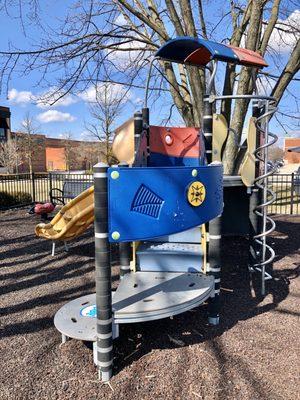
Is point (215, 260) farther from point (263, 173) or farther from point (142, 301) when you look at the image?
point (263, 173)

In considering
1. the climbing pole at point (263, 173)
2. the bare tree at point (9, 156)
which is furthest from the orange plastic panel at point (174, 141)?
the bare tree at point (9, 156)

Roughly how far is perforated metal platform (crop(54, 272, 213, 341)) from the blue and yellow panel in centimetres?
223

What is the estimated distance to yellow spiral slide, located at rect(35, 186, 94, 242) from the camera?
16.1 feet

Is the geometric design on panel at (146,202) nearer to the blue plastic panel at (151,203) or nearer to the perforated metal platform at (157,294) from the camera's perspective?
the blue plastic panel at (151,203)

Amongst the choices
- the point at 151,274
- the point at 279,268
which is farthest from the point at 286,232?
the point at 151,274

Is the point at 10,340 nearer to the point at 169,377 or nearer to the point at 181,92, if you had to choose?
the point at 169,377

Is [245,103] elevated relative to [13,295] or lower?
elevated

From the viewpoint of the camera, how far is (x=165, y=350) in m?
2.94

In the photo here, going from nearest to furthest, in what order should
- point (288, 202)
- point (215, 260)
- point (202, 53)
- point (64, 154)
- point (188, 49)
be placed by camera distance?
1. point (215, 260)
2. point (188, 49)
3. point (202, 53)
4. point (288, 202)
5. point (64, 154)

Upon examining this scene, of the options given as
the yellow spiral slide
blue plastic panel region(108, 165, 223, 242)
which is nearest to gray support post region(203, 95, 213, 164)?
blue plastic panel region(108, 165, 223, 242)

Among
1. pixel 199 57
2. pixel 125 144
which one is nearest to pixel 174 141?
pixel 125 144

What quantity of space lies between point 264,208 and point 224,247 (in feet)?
7.94

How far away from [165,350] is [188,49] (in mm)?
3556

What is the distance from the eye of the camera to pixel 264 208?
4109mm
